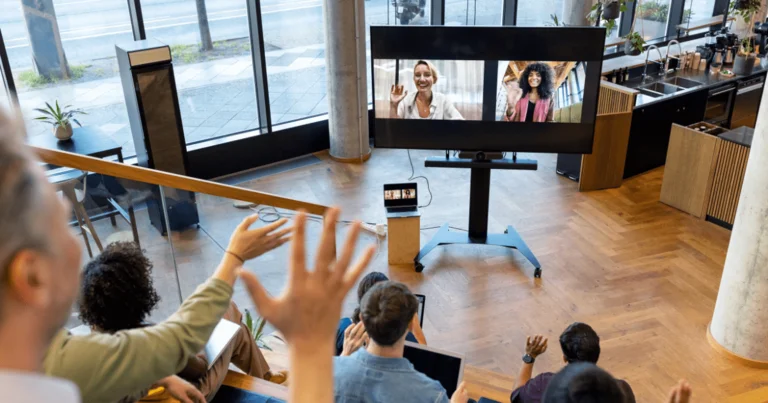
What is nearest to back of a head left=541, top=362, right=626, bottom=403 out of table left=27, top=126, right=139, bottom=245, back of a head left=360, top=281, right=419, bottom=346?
back of a head left=360, top=281, right=419, bottom=346

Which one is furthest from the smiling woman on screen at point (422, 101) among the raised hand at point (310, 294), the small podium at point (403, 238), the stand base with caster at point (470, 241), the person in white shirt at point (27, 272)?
the person in white shirt at point (27, 272)

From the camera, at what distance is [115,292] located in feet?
7.85

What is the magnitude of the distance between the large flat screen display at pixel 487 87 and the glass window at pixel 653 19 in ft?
16.1

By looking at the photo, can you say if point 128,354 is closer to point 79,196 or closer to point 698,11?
point 79,196

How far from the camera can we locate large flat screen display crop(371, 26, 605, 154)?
18.1 feet

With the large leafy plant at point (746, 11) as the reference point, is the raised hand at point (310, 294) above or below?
above

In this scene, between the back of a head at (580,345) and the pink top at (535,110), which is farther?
the pink top at (535,110)

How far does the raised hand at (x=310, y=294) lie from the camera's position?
98 centimetres

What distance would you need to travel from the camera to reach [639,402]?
182 inches

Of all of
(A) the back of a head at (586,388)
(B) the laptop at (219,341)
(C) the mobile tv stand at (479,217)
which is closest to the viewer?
(A) the back of a head at (586,388)

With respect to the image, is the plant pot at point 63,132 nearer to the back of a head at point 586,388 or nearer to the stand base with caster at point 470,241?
the stand base with caster at point 470,241

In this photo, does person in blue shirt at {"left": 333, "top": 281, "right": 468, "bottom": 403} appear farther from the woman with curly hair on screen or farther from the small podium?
the woman with curly hair on screen

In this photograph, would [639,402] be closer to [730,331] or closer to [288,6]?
[730,331]

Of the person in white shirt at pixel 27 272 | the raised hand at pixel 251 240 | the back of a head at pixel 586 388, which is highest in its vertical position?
the person in white shirt at pixel 27 272
